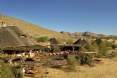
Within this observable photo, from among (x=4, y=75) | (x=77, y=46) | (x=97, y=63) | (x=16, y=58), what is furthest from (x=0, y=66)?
(x=77, y=46)

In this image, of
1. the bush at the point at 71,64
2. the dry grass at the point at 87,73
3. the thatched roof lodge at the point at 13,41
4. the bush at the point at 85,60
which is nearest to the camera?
the dry grass at the point at 87,73

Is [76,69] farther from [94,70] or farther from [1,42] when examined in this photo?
[1,42]

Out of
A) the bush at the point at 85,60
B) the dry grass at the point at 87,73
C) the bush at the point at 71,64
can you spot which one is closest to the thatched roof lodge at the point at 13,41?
the bush at the point at 71,64

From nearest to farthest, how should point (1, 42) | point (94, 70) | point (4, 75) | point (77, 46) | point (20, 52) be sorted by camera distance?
1. point (4, 75)
2. point (94, 70)
3. point (1, 42)
4. point (20, 52)
5. point (77, 46)

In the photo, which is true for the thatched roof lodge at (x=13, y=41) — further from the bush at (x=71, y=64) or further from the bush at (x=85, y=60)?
the bush at (x=85, y=60)

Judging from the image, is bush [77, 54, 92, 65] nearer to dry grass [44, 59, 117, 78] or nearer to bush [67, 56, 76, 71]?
bush [67, 56, 76, 71]

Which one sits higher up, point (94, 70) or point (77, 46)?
point (77, 46)

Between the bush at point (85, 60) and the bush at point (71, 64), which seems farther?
the bush at point (85, 60)

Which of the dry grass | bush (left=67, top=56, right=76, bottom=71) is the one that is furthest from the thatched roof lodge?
the dry grass

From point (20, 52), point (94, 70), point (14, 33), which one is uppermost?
point (14, 33)

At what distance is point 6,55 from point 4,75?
13650 mm

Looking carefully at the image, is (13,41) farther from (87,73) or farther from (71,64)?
(87,73)

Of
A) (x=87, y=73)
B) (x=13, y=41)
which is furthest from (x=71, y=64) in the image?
(x=13, y=41)

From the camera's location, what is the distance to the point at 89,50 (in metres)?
40.4
